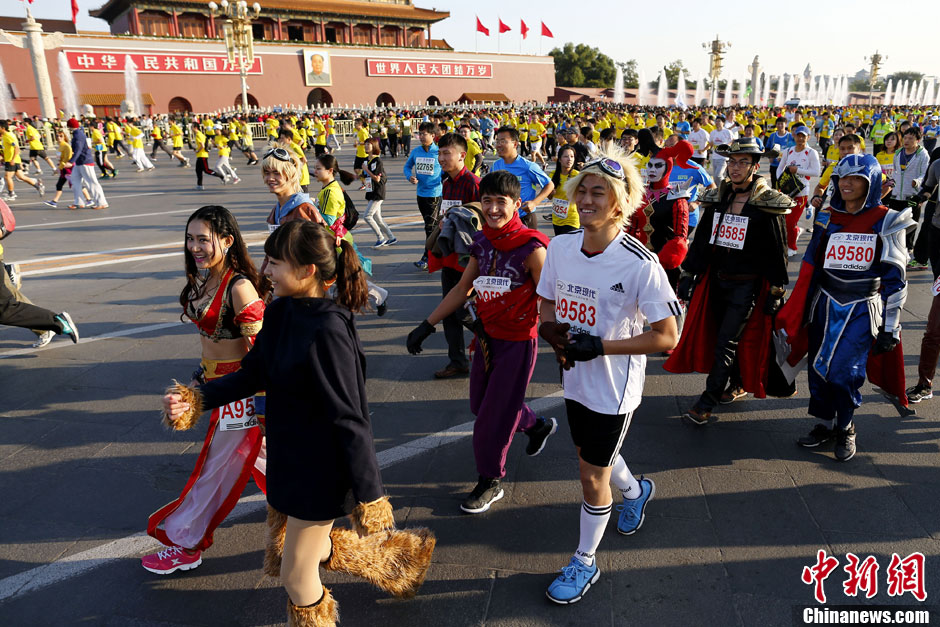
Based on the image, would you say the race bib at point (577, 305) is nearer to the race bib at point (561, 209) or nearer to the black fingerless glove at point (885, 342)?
the black fingerless glove at point (885, 342)

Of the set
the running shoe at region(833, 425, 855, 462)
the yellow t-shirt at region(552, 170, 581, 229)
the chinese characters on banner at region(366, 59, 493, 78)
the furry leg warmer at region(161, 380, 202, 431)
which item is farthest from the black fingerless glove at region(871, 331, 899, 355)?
the chinese characters on banner at region(366, 59, 493, 78)

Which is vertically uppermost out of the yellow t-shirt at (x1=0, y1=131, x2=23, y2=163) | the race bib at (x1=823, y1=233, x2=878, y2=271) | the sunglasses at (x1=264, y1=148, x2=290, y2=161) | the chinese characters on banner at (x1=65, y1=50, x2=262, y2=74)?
the chinese characters on banner at (x1=65, y1=50, x2=262, y2=74)

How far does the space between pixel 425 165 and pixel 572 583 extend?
712 cm

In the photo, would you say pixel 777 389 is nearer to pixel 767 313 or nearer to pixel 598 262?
pixel 767 313

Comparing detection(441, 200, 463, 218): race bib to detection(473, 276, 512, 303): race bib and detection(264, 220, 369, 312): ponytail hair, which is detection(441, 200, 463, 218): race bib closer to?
detection(473, 276, 512, 303): race bib

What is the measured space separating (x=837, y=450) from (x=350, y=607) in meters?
3.29

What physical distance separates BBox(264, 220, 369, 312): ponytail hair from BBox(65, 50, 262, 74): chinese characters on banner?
50.5m

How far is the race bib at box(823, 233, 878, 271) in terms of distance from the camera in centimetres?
388

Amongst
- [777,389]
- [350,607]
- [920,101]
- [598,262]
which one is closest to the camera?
[598,262]

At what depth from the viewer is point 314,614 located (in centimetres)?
241

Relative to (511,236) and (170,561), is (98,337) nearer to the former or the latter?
(170,561)

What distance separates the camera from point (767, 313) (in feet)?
14.2

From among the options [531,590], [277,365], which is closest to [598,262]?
[277,365]

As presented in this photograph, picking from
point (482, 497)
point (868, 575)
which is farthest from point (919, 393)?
point (482, 497)
